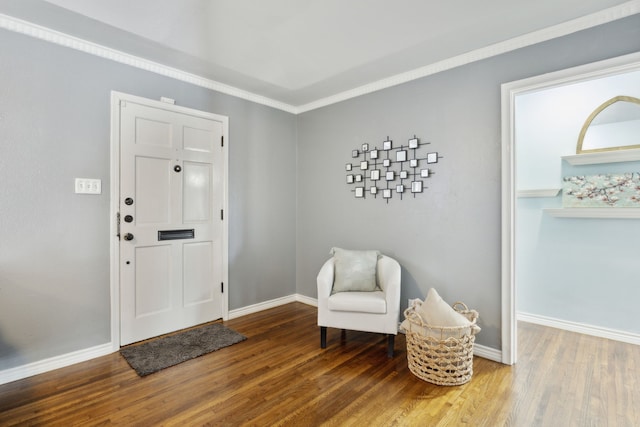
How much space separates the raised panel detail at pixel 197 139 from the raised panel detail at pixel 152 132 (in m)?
0.16

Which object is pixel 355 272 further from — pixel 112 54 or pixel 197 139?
pixel 112 54

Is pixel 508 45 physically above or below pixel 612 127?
above

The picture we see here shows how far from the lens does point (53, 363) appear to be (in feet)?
7.81

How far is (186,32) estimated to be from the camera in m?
2.38

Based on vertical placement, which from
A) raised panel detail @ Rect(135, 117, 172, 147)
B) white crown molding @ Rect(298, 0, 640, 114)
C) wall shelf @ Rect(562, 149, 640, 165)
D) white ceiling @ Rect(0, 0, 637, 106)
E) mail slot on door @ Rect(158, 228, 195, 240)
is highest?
white ceiling @ Rect(0, 0, 637, 106)

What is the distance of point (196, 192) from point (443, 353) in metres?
2.67

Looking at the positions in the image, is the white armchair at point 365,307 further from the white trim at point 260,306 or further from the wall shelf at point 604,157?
the wall shelf at point 604,157

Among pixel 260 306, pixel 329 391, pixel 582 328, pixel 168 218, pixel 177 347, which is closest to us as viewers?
pixel 329 391

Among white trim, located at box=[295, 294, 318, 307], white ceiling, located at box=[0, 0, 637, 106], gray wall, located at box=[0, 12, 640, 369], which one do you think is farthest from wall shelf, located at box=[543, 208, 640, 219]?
white trim, located at box=[295, 294, 318, 307]

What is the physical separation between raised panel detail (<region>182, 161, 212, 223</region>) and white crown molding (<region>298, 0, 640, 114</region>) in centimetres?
179

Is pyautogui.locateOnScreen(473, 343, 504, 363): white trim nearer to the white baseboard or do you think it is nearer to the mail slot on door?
the white baseboard

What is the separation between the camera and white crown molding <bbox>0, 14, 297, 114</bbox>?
7.34ft

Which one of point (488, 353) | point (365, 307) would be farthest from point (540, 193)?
point (365, 307)

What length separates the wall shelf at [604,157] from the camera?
293 centimetres
